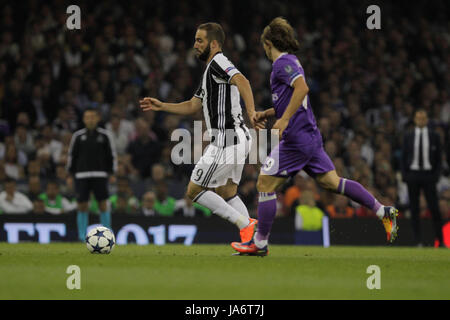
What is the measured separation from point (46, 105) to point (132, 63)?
2.03 m

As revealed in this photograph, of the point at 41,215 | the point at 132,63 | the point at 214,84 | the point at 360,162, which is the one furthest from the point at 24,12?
the point at 214,84

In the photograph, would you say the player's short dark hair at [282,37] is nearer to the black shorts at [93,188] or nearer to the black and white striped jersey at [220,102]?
the black and white striped jersey at [220,102]

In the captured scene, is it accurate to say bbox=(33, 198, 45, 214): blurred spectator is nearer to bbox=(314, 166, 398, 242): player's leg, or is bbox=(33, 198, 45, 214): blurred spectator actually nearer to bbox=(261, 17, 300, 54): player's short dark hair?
bbox=(314, 166, 398, 242): player's leg

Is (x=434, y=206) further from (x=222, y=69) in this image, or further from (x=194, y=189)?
(x=222, y=69)

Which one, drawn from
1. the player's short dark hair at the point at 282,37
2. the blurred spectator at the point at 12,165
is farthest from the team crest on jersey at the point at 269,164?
the blurred spectator at the point at 12,165

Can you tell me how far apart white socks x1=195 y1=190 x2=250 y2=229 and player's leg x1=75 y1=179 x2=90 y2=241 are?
434 centimetres

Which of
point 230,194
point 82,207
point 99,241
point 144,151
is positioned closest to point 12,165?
point 144,151

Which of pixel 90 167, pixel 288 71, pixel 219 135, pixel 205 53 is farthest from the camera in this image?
pixel 90 167

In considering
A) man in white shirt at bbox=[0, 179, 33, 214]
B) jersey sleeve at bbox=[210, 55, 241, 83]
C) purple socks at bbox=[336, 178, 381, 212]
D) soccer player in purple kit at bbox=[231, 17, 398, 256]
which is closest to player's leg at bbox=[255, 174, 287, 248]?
soccer player in purple kit at bbox=[231, 17, 398, 256]

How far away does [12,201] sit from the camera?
12836 mm

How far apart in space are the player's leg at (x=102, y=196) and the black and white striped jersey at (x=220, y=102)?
14.3 ft

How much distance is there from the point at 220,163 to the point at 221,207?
0.44 metres

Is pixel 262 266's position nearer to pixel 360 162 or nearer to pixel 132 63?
pixel 360 162

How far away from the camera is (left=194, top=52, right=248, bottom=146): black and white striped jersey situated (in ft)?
26.7
